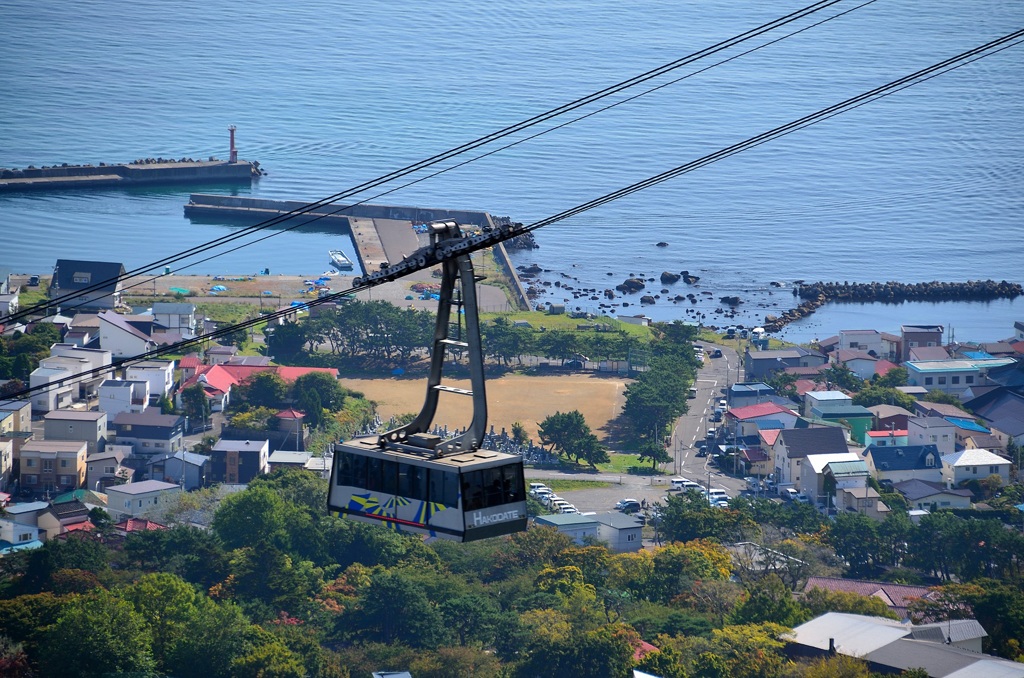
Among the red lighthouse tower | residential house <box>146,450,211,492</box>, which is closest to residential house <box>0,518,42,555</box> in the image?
residential house <box>146,450,211,492</box>

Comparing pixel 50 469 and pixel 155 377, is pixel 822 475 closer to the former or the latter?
pixel 155 377

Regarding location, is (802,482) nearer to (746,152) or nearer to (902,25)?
(746,152)

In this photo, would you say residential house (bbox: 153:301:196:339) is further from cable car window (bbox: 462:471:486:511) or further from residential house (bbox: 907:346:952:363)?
cable car window (bbox: 462:471:486:511)

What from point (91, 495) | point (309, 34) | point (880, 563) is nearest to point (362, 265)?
point (91, 495)

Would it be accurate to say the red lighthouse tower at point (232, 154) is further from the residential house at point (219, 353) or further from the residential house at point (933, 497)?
the residential house at point (933, 497)

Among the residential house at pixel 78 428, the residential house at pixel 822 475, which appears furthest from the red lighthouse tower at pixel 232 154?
the residential house at pixel 822 475

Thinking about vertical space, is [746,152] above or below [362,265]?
above

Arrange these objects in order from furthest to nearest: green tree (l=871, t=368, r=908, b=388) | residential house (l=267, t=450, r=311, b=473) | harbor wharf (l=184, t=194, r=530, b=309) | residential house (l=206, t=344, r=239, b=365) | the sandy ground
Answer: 1. harbor wharf (l=184, t=194, r=530, b=309)
2. the sandy ground
3. green tree (l=871, t=368, r=908, b=388)
4. residential house (l=206, t=344, r=239, b=365)
5. residential house (l=267, t=450, r=311, b=473)
